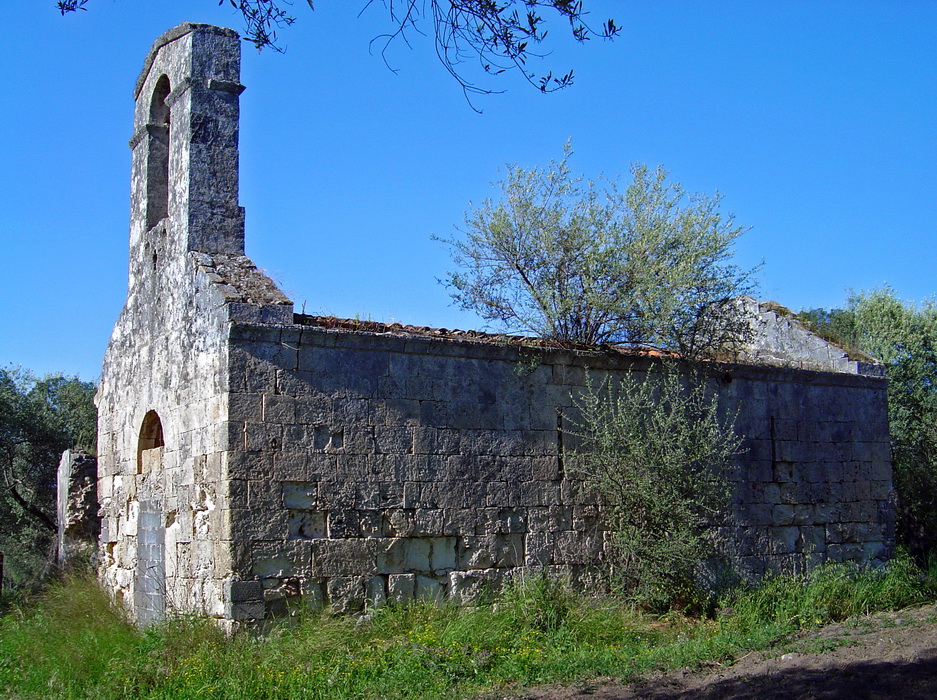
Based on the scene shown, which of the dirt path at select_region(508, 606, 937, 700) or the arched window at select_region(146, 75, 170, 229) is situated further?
the arched window at select_region(146, 75, 170, 229)

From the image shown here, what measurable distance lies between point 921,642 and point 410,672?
15.6 feet

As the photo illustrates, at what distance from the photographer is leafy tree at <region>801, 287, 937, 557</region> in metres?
15.4

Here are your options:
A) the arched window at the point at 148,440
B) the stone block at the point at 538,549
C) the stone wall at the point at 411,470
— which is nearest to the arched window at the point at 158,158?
the arched window at the point at 148,440

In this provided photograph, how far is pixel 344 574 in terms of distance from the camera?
8742 millimetres

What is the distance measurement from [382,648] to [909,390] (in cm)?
1201

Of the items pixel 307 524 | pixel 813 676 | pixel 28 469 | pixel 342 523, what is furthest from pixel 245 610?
pixel 28 469

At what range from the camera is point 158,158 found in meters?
11.4

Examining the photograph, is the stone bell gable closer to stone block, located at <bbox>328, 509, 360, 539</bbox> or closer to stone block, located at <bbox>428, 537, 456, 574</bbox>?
stone block, located at <bbox>328, 509, 360, 539</bbox>

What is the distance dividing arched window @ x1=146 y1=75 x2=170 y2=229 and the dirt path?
709 centimetres

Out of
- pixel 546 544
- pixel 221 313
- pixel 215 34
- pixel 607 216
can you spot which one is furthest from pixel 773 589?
pixel 215 34

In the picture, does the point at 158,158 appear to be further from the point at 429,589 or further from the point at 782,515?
the point at 782,515

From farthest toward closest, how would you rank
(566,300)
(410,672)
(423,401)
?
(566,300)
(423,401)
(410,672)

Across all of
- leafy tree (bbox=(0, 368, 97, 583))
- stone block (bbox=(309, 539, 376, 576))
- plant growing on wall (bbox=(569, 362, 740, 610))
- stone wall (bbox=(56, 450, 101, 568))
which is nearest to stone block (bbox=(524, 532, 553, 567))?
plant growing on wall (bbox=(569, 362, 740, 610))

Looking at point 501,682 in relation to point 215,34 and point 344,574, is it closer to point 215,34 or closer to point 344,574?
point 344,574
